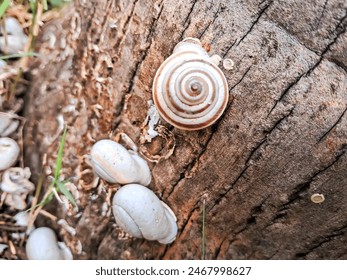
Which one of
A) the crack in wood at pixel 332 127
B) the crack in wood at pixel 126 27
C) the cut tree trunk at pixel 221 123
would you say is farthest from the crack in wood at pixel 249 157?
the crack in wood at pixel 126 27

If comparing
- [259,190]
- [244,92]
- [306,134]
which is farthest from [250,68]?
[259,190]

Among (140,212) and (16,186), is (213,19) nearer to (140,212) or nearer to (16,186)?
(140,212)

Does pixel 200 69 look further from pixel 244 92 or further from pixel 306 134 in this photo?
pixel 306 134

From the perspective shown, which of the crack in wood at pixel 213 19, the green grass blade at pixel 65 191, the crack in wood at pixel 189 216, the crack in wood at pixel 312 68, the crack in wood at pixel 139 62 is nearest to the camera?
the crack in wood at pixel 312 68

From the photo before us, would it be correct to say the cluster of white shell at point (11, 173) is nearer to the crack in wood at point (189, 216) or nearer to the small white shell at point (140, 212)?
the small white shell at point (140, 212)

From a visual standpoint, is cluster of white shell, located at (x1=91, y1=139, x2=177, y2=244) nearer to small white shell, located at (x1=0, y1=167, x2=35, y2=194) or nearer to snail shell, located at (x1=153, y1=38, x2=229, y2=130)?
snail shell, located at (x1=153, y1=38, x2=229, y2=130)

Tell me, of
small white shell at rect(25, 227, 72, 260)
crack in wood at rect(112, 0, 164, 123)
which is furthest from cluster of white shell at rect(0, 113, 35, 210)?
crack in wood at rect(112, 0, 164, 123)
